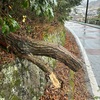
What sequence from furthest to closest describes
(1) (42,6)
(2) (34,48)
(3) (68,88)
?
(3) (68,88) → (2) (34,48) → (1) (42,6)

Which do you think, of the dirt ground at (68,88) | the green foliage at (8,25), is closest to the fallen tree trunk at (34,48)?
A: the dirt ground at (68,88)

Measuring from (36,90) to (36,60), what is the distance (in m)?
0.79

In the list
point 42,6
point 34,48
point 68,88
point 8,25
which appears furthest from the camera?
point 68,88

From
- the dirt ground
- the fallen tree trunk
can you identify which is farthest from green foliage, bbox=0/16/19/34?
the dirt ground

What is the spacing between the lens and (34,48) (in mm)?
5398

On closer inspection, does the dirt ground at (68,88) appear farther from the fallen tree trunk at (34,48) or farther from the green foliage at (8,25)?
the green foliage at (8,25)

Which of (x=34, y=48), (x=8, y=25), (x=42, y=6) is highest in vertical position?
(x=42, y=6)

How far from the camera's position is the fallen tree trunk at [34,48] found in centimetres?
518

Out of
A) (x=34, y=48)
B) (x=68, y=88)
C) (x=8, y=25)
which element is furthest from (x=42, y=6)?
(x=68, y=88)

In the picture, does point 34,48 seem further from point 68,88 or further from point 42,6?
point 68,88

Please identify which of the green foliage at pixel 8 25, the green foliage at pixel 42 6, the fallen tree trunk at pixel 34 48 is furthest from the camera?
the fallen tree trunk at pixel 34 48

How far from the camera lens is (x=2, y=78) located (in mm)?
4574

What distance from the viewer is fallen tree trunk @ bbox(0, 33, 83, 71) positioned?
5.18 meters

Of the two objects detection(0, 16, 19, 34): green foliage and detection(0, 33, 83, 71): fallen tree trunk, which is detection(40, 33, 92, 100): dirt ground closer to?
detection(0, 33, 83, 71): fallen tree trunk
